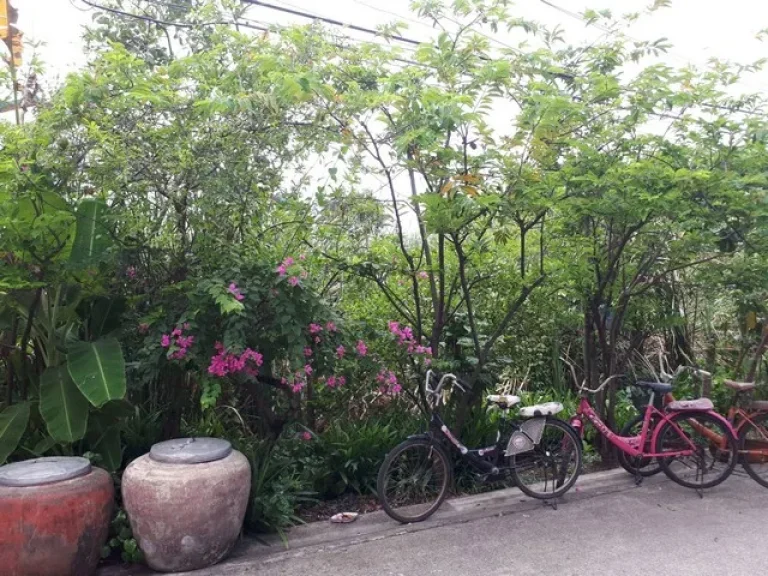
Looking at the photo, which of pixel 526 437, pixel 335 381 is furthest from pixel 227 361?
pixel 526 437

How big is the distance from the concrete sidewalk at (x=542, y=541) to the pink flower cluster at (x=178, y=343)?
142 centimetres

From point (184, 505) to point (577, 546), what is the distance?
2.70m

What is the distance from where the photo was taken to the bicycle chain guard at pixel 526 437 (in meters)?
4.98

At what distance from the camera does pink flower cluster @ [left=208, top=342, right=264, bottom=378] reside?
4223 mm

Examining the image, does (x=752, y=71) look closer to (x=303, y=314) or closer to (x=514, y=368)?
(x=514, y=368)

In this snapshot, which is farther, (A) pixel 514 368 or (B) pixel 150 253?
(A) pixel 514 368

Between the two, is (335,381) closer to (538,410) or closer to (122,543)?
(538,410)

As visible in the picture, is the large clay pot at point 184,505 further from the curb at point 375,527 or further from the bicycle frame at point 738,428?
the bicycle frame at point 738,428

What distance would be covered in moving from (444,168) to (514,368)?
275 centimetres

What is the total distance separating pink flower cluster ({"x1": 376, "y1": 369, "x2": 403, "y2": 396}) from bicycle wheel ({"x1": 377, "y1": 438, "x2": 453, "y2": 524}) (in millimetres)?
539

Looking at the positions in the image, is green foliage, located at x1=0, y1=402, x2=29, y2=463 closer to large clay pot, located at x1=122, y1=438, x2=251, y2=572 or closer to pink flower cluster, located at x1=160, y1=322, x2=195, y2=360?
large clay pot, located at x1=122, y1=438, x2=251, y2=572

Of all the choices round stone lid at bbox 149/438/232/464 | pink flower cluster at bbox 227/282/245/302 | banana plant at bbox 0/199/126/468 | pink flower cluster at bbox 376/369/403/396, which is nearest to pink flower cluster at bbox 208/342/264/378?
pink flower cluster at bbox 227/282/245/302

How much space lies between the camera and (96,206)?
421cm

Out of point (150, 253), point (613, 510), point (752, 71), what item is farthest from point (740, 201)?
point (150, 253)
